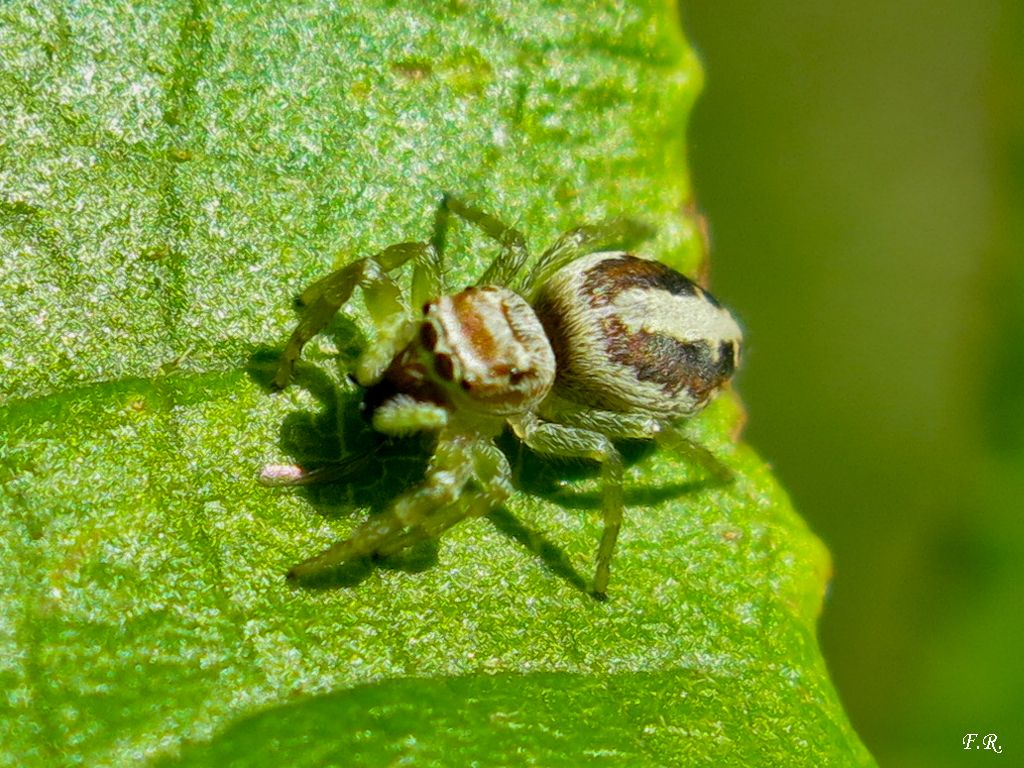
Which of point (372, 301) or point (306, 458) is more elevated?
point (372, 301)

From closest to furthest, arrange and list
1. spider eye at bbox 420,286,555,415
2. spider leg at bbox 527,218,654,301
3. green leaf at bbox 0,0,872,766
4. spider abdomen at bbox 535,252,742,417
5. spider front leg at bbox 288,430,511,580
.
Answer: green leaf at bbox 0,0,872,766 → spider front leg at bbox 288,430,511,580 → spider eye at bbox 420,286,555,415 → spider abdomen at bbox 535,252,742,417 → spider leg at bbox 527,218,654,301

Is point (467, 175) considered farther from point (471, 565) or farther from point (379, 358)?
point (471, 565)

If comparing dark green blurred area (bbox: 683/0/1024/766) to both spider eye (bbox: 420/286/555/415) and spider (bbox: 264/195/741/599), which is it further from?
spider eye (bbox: 420/286/555/415)

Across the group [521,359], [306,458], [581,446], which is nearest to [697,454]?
[581,446]

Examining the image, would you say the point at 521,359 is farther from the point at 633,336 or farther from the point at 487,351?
the point at 633,336

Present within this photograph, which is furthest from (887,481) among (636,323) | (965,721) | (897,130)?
(636,323)

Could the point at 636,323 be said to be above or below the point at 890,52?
below

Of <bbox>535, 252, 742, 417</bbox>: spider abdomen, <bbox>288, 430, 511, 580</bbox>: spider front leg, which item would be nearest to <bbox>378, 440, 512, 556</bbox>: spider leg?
<bbox>288, 430, 511, 580</bbox>: spider front leg
